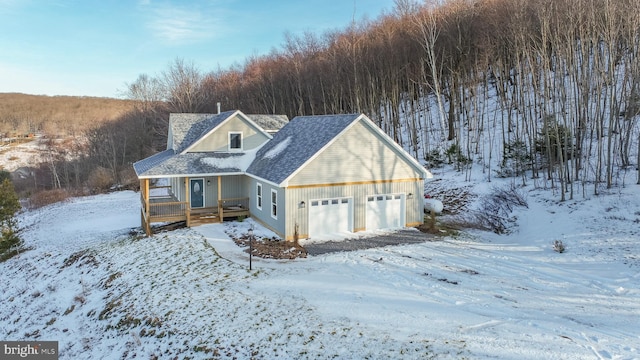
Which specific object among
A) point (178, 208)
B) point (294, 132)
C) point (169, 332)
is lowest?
point (169, 332)

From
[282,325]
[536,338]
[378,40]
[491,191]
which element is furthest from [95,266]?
[378,40]

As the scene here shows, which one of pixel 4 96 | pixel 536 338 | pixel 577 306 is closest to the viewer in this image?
pixel 536 338

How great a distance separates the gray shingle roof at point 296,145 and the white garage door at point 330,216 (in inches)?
72.3

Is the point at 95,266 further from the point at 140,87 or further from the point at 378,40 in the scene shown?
the point at 140,87

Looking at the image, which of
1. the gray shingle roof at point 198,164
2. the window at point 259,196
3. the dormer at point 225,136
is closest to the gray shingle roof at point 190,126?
the dormer at point 225,136

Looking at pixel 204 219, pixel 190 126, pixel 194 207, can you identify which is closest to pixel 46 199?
pixel 190 126

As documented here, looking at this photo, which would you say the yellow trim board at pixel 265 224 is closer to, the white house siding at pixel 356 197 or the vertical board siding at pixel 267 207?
the vertical board siding at pixel 267 207

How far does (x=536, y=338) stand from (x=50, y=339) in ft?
40.7

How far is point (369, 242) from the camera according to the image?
49.8ft

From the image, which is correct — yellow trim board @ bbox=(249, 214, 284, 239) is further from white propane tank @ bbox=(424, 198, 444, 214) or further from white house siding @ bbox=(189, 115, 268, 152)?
white propane tank @ bbox=(424, 198, 444, 214)

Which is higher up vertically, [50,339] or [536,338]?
[536,338]

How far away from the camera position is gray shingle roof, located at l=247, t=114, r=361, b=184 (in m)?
15.9

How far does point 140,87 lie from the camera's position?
211 feet

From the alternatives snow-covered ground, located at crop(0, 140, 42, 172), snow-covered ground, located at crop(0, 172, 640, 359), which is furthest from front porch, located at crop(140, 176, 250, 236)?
snow-covered ground, located at crop(0, 140, 42, 172)
